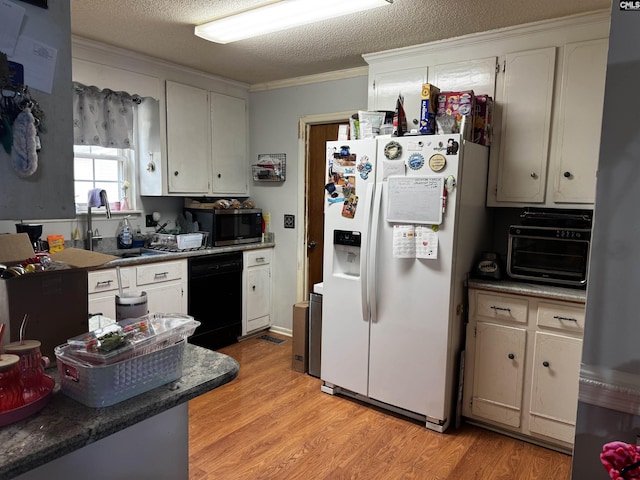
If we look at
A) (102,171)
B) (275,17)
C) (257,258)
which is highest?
(275,17)

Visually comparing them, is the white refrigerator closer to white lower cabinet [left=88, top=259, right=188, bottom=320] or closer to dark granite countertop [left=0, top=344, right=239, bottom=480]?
white lower cabinet [left=88, top=259, right=188, bottom=320]

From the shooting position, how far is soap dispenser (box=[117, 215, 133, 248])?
3568mm

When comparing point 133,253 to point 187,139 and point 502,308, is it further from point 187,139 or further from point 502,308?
point 502,308

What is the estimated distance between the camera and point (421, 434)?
2680 mm

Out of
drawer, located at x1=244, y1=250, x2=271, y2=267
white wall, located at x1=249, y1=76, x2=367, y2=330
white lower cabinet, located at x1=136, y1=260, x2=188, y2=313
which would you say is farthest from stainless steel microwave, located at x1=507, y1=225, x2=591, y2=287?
white lower cabinet, located at x1=136, y1=260, x2=188, y2=313

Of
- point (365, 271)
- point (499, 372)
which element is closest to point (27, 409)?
point (365, 271)

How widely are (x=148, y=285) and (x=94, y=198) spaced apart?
0.75 m

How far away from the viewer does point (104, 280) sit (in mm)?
3059

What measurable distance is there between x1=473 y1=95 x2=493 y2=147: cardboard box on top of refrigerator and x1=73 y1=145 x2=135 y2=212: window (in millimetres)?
2684

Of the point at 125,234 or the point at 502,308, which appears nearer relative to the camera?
the point at 502,308

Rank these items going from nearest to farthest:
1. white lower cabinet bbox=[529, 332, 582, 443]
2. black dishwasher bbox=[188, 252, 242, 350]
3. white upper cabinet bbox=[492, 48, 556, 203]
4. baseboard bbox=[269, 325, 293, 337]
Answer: white lower cabinet bbox=[529, 332, 582, 443], white upper cabinet bbox=[492, 48, 556, 203], black dishwasher bbox=[188, 252, 242, 350], baseboard bbox=[269, 325, 293, 337]

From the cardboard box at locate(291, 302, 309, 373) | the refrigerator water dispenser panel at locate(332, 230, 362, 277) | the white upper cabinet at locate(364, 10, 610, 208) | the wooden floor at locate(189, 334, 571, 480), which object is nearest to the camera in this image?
the wooden floor at locate(189, 334, 571, 480)

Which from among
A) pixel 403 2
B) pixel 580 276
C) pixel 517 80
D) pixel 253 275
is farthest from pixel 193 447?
pixel 517 80

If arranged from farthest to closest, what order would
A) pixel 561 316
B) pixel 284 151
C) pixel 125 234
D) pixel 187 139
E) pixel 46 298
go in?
pixel 284 151, pixel 187 139, pixel 125 234, pixel 561 316, pixel 46 298
